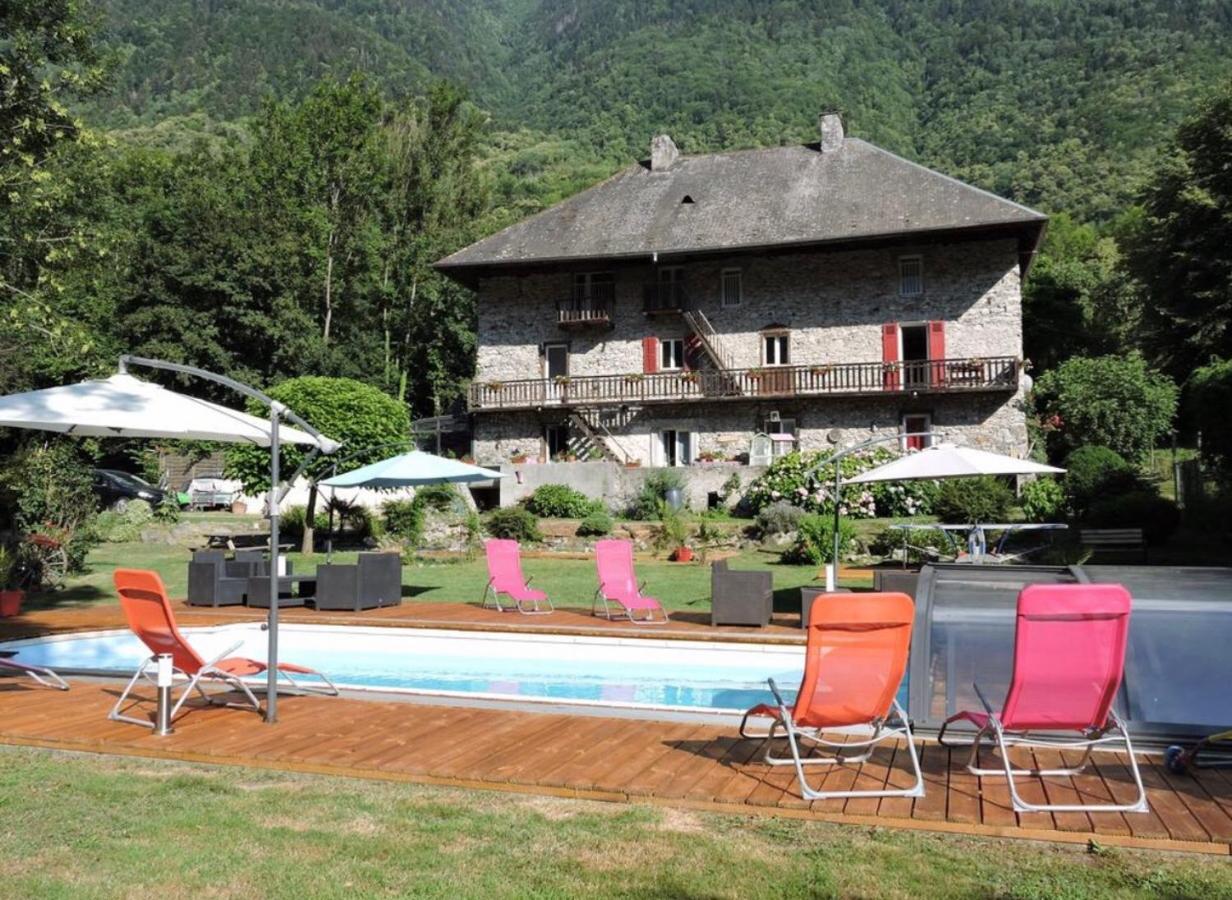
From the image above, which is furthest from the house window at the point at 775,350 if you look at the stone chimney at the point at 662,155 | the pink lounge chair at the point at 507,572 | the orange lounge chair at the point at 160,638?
the orange lounge chair at the point at 160,638

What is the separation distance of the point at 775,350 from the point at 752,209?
4.24 m

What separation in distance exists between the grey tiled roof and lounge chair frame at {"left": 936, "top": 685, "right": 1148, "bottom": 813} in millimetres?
23121

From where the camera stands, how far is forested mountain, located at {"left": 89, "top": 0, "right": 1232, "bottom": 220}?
57.2 metres

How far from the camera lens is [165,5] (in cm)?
8706

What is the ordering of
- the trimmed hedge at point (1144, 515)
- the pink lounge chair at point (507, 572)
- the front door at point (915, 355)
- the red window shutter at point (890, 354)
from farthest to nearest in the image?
the red window shutter at point (890, 354), the front door at point (915, 355), the trimmed hedge at point (1144, 515), the pink lounge chair at point (507, 572)

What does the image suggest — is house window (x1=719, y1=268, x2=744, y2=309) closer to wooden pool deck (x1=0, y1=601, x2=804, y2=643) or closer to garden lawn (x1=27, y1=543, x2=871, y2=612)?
garden lawn (x1=27, y1=543, x2=871, y2=612)

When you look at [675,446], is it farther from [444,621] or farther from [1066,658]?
[1066,658]

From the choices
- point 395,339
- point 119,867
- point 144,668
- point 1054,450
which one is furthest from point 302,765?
point 395,339

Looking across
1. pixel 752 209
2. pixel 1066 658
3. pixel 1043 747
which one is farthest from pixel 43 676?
pixel 752 209

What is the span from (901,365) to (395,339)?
21.5 m

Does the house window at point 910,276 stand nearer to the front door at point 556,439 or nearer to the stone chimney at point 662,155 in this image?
the stone chimney at point 662,155

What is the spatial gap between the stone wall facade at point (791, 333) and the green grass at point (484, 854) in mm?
24220

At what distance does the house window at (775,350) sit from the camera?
96.8 feet

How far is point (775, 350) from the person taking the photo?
97.1ft
